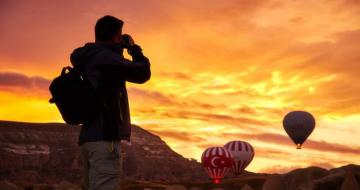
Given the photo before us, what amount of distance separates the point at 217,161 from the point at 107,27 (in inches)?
2036

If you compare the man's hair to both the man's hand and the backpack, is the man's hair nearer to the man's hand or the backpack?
the man's hand

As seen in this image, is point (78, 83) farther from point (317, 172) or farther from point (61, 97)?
point (317, 172)

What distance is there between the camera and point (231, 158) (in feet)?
194

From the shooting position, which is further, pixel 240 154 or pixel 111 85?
pixel 240 154

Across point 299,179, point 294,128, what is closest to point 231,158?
point 294,128

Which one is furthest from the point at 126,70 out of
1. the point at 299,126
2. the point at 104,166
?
the point at 299,126

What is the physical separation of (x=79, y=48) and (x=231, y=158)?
5295 cm

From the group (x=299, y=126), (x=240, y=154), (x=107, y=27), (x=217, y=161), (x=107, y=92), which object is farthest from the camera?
(x=240, y=154)

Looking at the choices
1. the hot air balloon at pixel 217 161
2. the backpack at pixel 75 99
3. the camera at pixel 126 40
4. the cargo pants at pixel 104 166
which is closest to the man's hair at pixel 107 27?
the camera at pixel 126 40

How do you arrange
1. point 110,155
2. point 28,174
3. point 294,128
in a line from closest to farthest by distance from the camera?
point 110,155
point 294,128
point 28,174

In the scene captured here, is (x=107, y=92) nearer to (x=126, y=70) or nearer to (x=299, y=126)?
(x=126, y=70)

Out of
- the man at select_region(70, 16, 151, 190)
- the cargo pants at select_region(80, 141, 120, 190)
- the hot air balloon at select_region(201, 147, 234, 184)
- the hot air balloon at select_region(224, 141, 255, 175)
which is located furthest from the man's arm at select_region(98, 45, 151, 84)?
the hot air balloon at select_region(224, 141, 255, 175)

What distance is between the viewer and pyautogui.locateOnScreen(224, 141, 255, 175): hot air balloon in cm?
6034

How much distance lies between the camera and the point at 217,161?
57.8 m
